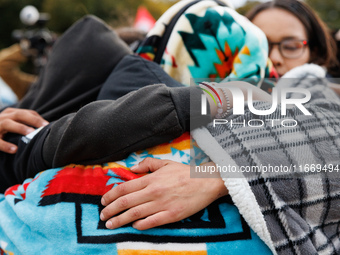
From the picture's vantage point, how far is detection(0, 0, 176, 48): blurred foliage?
884cm

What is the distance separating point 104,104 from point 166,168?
237 millimetres

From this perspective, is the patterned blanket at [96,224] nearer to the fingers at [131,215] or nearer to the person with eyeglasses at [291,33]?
the fingers at [131,215]

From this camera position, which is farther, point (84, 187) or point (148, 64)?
point (148, 64)

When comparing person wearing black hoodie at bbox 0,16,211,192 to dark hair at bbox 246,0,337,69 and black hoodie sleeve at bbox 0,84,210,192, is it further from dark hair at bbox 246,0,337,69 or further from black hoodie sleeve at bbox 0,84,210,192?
dark hair at bbox 246,0,337,69

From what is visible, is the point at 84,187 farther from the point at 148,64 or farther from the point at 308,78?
the point at 308,78

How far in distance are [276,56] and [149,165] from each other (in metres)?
0.90

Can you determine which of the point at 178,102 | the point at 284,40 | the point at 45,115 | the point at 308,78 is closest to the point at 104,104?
the point at 178,102

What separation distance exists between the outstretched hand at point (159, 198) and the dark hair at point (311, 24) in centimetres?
114

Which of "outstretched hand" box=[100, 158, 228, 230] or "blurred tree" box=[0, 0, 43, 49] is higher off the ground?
"outstretched hand" box=[100, 158, 228, 230]

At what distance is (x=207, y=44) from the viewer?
3.46 ft

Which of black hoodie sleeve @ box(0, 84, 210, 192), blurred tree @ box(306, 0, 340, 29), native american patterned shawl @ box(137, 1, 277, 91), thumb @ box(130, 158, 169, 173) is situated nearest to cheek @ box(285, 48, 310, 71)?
native american patterned shawl @ box(137, 1, 277, 91)

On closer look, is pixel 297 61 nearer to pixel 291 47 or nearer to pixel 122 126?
pixel 291 47

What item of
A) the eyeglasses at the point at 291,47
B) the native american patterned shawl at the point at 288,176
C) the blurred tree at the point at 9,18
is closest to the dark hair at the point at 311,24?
the eyeglasses at the point at 291,47

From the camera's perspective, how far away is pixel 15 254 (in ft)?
2.69
